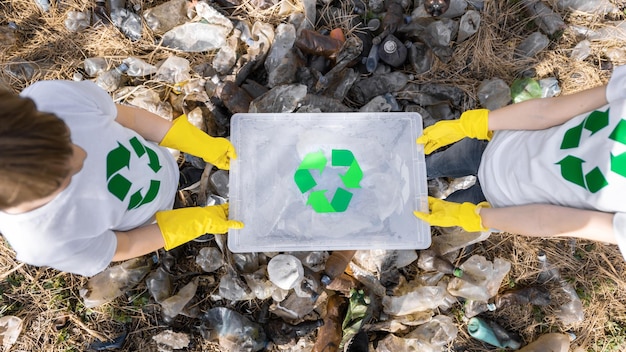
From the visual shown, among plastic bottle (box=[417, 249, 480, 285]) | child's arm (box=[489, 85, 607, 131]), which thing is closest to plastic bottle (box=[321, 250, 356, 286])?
plastic bottle (box=[417, 249, 480, 285])

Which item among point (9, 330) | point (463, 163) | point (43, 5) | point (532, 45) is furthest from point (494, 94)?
point (9, 330)

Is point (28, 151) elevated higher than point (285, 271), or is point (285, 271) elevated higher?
point (28, 151)

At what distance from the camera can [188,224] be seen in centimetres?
151

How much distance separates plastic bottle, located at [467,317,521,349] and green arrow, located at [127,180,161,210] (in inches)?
64.0

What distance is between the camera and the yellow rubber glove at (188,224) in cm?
147

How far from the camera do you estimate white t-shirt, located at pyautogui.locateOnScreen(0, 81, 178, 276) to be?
1.07 meters

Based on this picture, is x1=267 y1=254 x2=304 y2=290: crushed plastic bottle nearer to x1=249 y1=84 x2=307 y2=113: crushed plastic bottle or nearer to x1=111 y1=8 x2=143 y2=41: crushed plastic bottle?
x1=249 y1=84 x2=307 y2=113: crushed plastic bottle

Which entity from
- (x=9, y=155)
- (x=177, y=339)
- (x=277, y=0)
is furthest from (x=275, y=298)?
(x=277, y=0)

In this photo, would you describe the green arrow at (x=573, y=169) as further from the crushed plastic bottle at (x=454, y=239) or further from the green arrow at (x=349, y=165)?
the crushed plastic bottle at (x=454, y=239)

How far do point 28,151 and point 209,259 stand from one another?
4.10 feet

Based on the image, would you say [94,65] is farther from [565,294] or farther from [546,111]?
[565,294]

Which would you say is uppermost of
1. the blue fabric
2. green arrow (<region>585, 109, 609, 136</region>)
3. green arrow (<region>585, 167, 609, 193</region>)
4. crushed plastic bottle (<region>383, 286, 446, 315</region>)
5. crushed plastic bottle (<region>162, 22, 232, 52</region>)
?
green arrow (<region>585, 109, 609, 136</region>)

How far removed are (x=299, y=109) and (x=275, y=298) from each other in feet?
2.92

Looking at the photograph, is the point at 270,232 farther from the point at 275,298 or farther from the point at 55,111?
the point at 55,111
